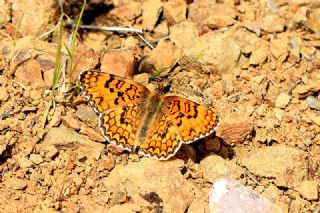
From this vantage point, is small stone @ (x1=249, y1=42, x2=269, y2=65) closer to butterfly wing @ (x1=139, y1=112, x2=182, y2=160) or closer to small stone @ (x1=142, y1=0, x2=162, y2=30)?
small stone @ (x1=142, y1=0, x2=162, y2=30)

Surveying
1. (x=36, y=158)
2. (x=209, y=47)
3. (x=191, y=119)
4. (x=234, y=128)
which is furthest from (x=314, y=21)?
(x=36, y=158)

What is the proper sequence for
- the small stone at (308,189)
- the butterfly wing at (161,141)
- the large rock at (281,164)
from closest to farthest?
the butterfly wing at (161,141) → the small stone at (308,189) → the large rock at (281,164)

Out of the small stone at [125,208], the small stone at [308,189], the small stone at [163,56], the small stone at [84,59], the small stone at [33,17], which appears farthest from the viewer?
the small stone at [163,56]

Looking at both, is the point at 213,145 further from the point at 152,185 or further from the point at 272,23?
the point at 272,23

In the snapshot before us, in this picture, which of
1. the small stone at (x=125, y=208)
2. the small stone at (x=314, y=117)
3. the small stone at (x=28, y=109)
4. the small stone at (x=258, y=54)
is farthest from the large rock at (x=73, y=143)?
the small stone at (x=314, y=117)

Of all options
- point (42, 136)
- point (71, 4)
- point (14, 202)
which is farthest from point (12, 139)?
point (71, 4)

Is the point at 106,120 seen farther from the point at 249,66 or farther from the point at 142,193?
the point at 249,66

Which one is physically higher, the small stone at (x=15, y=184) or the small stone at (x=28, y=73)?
the small stone at (x=28, y=73)

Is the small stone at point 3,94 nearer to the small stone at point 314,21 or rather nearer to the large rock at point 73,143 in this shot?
the large rock at point 73,143
